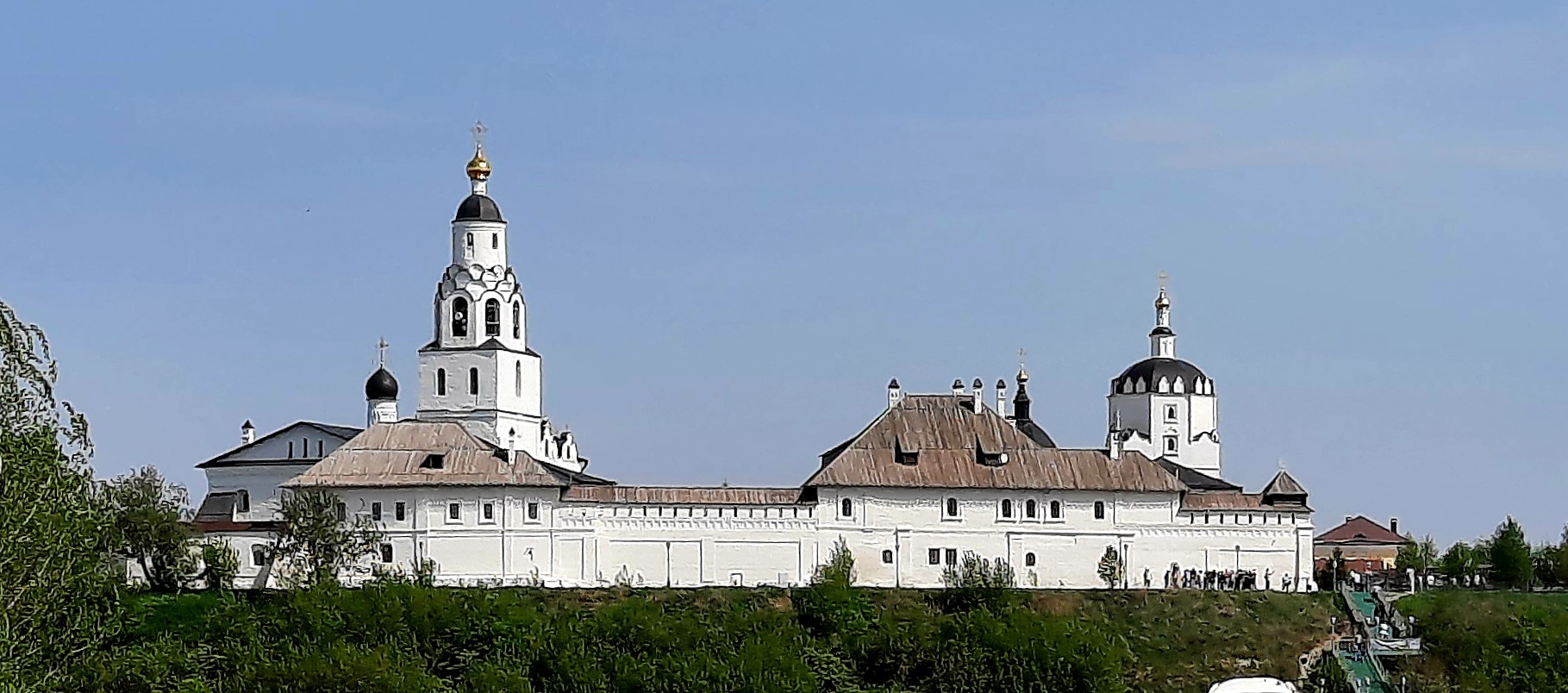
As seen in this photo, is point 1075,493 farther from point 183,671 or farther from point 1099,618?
point 183,671

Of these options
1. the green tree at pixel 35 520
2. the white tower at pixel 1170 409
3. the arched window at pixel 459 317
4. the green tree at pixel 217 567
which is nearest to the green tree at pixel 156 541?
the green tree at pixel 217 567

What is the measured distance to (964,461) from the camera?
51875 mm

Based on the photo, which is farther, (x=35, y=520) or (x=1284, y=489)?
(x=1284, y=489)

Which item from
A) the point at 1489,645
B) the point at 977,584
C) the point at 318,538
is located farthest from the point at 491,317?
the point at 1489,645

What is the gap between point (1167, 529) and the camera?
5200cm

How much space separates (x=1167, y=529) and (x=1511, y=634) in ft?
25.1

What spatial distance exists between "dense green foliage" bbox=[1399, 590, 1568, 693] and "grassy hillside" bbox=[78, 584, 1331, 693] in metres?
2.20

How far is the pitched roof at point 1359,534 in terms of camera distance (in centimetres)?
8112

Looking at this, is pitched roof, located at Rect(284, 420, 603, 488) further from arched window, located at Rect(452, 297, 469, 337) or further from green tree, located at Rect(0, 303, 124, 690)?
green tree, located at Rect(0, 303, 124, 690)

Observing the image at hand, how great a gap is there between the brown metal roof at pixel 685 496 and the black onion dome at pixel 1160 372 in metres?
21.5

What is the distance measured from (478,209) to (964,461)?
40.3ft

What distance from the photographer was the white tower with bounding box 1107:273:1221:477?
70062 millimetres

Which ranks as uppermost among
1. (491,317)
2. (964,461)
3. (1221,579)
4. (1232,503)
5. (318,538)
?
(491,317)

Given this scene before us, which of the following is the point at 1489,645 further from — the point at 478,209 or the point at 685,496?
the point at 478,209
